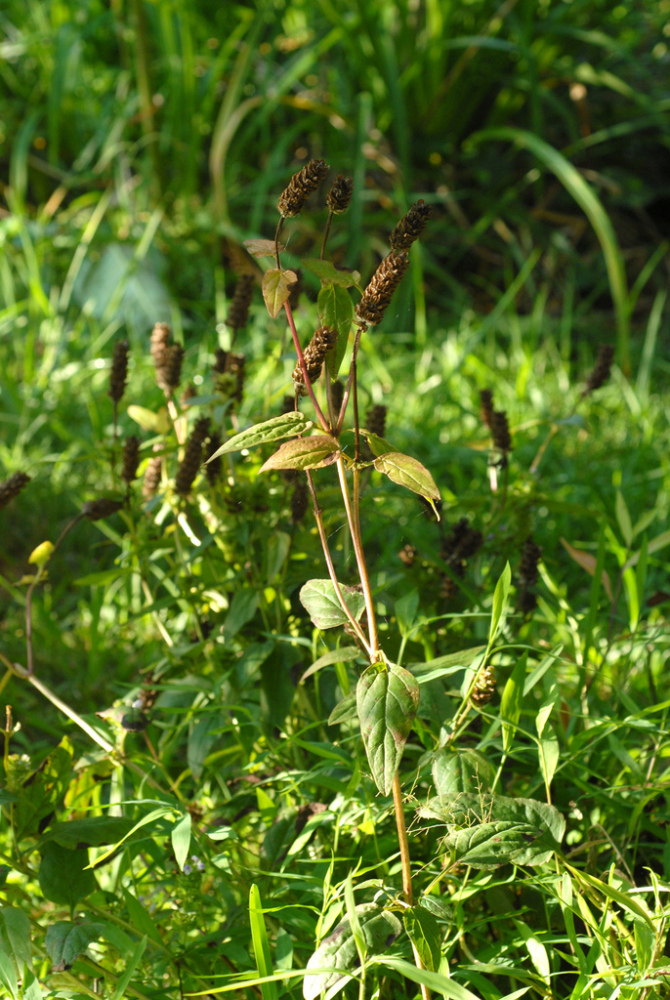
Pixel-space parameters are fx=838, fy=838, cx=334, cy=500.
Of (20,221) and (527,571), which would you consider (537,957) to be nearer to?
(527,571)

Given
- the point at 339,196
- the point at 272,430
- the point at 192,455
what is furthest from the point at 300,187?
the point at 192,455

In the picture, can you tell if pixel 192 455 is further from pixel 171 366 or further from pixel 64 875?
pixel 64 875

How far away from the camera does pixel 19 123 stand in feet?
12.6

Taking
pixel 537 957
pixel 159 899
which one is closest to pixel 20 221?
pixel 159 899

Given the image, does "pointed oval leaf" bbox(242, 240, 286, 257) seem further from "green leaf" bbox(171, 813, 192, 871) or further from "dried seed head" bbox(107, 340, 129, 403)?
"green leaf" bbox(171, 813, 192, 871)

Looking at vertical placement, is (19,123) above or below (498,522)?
above

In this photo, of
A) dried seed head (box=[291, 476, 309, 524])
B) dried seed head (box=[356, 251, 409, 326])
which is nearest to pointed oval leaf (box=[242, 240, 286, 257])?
dried seed head (box=[356, 251, 409, 326])

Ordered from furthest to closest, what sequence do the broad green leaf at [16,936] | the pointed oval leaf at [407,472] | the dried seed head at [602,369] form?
the dried seed head at [602,369] → the broad green leaf at [16,936] → the pointed oval leaf at [407,472]

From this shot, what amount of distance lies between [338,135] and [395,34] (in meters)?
0.52

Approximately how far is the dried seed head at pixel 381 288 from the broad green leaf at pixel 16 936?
61 centimetres

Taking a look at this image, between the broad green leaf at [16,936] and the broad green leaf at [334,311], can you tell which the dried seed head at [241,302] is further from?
the broad green leaf at [16,936]

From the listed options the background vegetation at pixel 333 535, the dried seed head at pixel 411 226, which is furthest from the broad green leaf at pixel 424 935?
the dried seed head at pixel 411 226

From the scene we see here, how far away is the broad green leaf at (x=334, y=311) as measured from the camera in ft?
2.38

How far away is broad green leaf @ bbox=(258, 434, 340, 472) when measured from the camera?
2.13ft
